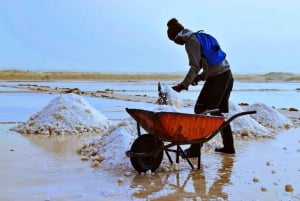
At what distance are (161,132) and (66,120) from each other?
10.7 ft

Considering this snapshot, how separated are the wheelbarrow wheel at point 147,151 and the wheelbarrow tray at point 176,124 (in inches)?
3.0

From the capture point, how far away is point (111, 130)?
567 centimetres

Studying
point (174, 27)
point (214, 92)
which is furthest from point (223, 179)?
point (174, 27)

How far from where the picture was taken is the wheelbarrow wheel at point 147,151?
15.1ft

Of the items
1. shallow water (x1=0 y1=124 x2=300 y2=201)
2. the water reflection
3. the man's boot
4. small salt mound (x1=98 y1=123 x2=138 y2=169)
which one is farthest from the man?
small salt mound (x1=98 y1=123 x2=138 y2=169)

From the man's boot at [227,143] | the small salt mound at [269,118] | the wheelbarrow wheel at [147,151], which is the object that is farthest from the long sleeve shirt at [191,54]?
the small salt mound at [269,118]

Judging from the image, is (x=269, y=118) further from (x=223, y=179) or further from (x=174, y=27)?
(x=223, y=179)

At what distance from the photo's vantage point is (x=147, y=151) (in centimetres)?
470

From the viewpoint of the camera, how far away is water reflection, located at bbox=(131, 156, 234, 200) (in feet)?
12.8

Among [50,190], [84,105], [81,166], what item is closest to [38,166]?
[81,166]

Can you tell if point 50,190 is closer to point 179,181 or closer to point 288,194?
point 179,181

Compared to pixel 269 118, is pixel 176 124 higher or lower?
higher

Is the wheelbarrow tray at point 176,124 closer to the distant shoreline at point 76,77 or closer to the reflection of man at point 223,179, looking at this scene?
the reflection of man at point 223,179

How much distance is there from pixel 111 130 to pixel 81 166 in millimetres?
834
